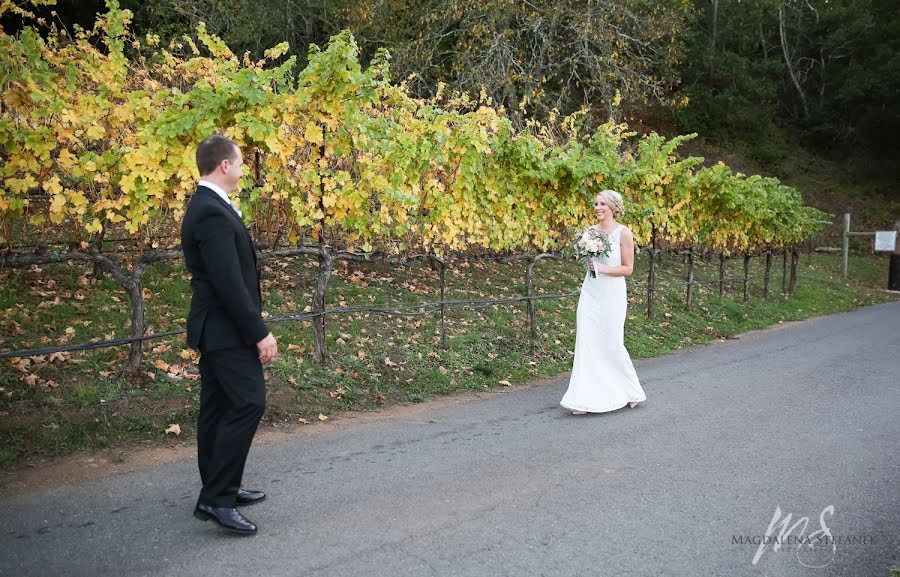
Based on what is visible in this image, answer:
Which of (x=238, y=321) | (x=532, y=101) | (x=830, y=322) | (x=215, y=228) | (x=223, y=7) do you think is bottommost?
A: (x=830, y=322)

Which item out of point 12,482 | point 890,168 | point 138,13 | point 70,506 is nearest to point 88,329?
point 12,482

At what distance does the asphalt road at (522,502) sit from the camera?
367cm

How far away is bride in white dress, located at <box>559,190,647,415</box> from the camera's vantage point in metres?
6.93

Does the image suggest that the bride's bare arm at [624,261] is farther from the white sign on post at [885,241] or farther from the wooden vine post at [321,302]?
the white sign on post at [885,241]

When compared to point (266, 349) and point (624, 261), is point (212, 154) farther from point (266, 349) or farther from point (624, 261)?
point (624, 261)

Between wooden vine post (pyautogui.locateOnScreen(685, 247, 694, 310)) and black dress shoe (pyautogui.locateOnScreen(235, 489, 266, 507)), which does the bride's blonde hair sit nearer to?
black dress shoe (pyautogui.locateOnScreen(235, 489, 266, 507))

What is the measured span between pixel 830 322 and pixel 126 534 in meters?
15.1

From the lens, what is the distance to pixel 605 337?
23.2ft

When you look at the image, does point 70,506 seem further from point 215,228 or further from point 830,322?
point 830,322

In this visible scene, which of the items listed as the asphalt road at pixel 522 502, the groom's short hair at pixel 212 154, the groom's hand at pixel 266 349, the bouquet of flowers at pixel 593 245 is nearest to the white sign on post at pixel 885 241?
the asphalt road at pixel 522 502

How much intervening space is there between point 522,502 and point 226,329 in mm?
2159

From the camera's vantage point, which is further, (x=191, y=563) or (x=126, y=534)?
(x=126, y=534)

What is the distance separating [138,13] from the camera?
18156mm

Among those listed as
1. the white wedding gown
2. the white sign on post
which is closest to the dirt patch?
the white wedding gown
